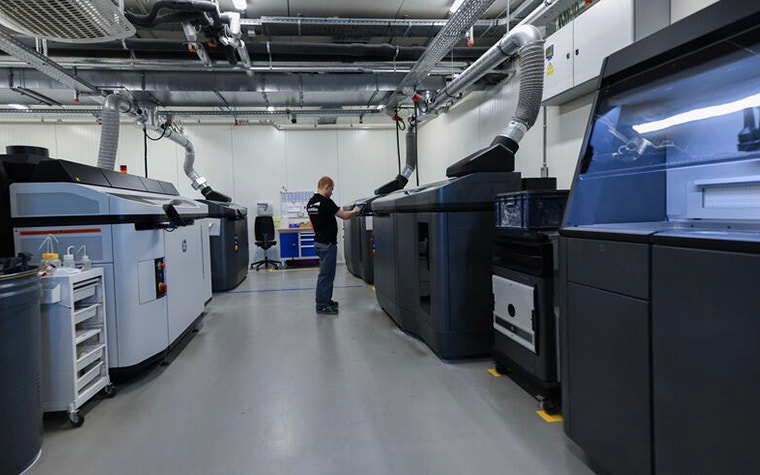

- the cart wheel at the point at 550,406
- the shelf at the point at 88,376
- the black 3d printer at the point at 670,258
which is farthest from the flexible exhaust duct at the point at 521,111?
the shelf at the point at 88,376

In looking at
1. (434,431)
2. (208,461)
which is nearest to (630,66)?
(434,431)

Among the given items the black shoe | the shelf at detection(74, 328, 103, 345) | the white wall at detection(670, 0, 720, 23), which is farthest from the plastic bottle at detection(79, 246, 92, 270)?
the white wall at detection(670, 0, 720, 23)

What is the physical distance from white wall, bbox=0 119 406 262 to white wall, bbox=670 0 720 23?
597 cm

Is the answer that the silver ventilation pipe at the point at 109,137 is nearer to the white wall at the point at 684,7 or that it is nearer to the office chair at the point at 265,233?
the office chair at the point at 265,233

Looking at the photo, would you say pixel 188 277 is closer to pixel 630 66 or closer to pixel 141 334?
pixel 141 334

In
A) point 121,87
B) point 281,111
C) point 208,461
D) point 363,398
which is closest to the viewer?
point 208,461

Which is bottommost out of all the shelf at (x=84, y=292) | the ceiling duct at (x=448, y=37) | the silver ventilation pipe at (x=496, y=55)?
the shelf at (x=84, y=292)

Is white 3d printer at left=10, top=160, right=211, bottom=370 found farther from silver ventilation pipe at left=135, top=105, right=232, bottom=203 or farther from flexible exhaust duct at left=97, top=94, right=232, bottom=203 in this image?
silver ventilation pipe at left=135, top=105, right=232, bottom=203

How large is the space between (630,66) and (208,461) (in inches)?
88.5

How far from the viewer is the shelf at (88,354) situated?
192cm

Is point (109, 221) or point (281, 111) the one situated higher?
point (281, 111)

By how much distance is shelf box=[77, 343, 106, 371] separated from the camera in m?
1.92

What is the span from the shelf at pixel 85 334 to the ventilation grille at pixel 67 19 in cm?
159

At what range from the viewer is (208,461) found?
1.57m
